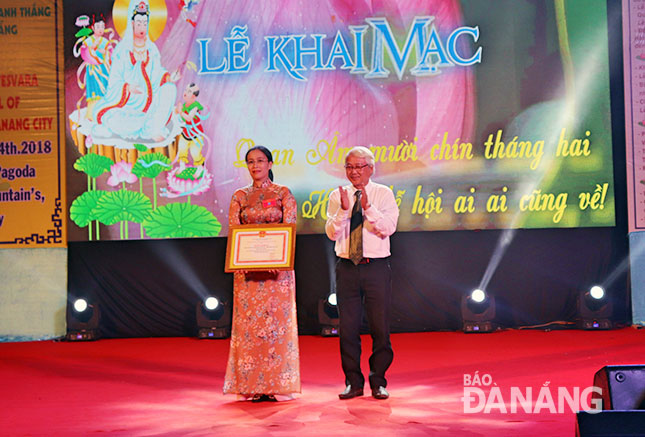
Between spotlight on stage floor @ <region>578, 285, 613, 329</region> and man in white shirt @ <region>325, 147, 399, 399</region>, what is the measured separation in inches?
139

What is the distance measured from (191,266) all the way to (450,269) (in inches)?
101

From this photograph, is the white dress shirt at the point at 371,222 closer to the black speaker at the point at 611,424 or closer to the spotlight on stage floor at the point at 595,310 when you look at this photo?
the black speaker at the point at 611,424

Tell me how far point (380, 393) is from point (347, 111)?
3.67 metres

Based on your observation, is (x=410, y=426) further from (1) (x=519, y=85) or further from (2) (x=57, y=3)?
(2) (x=57, y=3)

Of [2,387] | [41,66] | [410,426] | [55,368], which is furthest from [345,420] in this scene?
[41,66]

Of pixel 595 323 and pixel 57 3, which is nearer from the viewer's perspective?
pixel 595 323

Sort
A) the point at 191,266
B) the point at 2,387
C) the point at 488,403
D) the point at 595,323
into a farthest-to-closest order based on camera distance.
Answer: the point at 191,266, the point at 595,323, the point at 2,387, the point at 488,403

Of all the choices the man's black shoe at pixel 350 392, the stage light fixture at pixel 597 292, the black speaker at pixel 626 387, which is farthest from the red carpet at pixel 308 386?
the black speaker at pixel 626 387

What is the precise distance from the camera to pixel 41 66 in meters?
7.80

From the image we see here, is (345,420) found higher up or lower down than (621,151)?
lower down

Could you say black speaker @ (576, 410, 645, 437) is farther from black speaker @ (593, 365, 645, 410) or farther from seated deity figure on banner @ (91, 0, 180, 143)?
seated deity figure on banner @ (91, 0, 180, 143)

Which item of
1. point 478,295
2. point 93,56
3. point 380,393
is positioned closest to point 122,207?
point 93,56

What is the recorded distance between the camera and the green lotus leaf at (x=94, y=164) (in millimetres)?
7590

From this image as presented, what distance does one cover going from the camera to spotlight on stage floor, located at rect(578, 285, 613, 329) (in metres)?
7.20
